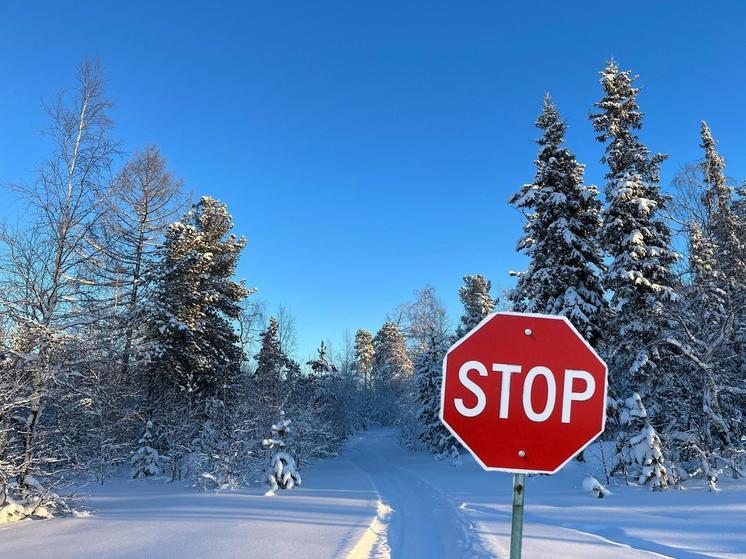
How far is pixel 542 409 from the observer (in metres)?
2.02

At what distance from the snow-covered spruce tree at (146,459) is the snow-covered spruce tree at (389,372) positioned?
37855 millimetres

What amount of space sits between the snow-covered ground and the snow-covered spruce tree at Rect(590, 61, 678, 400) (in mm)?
4869

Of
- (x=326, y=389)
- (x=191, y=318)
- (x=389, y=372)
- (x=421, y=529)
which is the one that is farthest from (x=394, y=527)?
(x=389, y=372)

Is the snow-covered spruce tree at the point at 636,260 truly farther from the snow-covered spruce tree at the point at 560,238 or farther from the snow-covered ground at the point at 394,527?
the snow-covered ground at the point at 394,527

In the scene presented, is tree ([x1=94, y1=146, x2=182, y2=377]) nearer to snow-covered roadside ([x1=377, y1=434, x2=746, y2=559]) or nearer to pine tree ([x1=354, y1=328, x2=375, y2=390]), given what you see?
snow-covered roadside ([x1=377, y1=434, x2=746, y2=559])

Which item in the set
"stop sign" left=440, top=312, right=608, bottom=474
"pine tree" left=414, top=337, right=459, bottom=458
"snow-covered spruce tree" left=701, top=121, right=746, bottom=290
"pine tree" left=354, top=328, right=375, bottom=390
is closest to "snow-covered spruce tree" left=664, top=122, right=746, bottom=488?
"snow-covered spruce tree" left=701, top=121, right=746, bottom=290

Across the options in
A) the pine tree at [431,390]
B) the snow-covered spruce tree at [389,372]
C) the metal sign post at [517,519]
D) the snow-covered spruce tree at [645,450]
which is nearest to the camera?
the metal sign post at [517,519]

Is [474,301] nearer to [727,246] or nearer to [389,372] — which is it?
[727,246]

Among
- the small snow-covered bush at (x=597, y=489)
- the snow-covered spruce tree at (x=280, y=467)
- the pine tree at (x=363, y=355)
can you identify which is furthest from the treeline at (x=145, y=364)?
the pine tree at (x=363, y=355)

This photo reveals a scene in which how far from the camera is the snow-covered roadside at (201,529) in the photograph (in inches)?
286

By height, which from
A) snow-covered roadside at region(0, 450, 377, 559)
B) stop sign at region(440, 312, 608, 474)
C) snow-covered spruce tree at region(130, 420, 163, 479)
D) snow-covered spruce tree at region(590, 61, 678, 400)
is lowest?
snow-covered spruce tree at region(130, 420, 163, 479)

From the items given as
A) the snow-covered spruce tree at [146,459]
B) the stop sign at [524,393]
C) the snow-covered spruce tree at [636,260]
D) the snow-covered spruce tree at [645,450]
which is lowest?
the snow-covered spruce tree at [146,459]

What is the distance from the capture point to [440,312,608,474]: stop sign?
201 cm

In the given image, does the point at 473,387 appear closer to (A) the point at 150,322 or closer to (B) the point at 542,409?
(B) the point at 542,409
